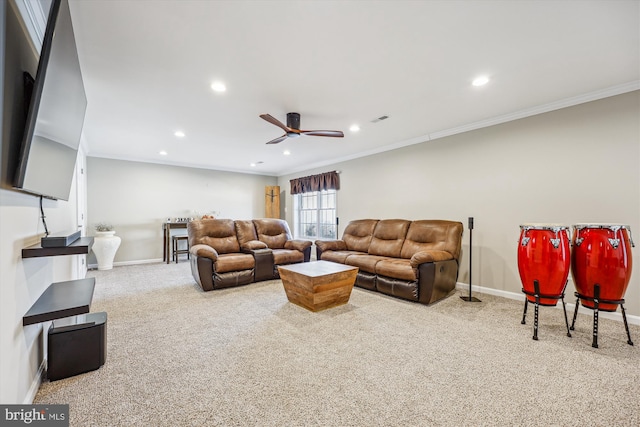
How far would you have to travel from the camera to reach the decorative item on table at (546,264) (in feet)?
7.79

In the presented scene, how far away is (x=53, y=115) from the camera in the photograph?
4.77ft

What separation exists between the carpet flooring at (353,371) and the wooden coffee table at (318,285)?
14 cm

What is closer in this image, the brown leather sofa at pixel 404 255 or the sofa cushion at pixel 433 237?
the brown leather sofa at pixel 404 255

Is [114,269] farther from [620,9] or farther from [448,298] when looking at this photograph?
[620,9]

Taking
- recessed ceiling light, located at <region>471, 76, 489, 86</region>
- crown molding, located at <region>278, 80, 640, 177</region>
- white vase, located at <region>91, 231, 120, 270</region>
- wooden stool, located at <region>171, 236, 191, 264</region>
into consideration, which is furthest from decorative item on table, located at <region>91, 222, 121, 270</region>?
recessed ceiling light, located at <region>471, 76, 489, 86</region>

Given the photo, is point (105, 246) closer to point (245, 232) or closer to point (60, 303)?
point (245, 232)

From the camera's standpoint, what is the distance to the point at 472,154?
155 inches

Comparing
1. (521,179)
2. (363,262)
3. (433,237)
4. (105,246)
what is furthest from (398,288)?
(105,246)

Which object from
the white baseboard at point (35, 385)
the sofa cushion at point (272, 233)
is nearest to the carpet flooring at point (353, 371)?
the white baseboard at point (35, 385)

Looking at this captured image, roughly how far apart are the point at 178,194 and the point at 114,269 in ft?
6.87

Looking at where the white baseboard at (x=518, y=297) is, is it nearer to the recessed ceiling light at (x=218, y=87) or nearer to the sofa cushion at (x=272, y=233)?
the sofa cushion at (x=272, y=233)

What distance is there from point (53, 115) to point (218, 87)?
1583 millimetres

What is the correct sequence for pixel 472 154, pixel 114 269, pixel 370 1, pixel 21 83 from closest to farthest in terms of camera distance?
pixel 21 83, pixel 370 1, pixel 472 154, pixel 114 269

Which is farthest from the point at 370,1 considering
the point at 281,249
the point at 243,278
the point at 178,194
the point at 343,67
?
the point at 178,194
